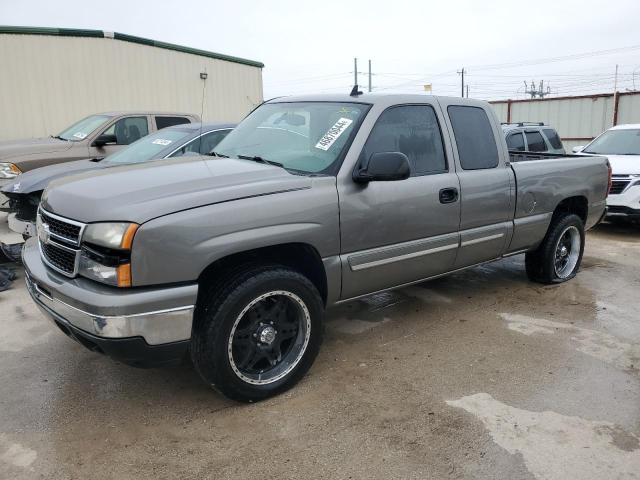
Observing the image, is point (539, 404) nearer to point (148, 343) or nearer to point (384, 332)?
point (384, 332)

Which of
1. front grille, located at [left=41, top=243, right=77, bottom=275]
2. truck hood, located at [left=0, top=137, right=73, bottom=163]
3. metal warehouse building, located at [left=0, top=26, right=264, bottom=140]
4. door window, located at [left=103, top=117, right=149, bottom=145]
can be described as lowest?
front grille, located at [left=41, top=243, right=77, bottom=275]

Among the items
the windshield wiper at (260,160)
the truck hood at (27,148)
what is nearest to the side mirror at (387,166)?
the windshield wiper at (260,160)

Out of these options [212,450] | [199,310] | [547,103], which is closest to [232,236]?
[199,310]

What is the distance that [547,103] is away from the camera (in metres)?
19.0

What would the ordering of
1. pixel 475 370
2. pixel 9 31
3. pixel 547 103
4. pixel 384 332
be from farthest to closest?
pixel 547 103 < pixel 9 31 < pixel 384 332 < pixel 475 370

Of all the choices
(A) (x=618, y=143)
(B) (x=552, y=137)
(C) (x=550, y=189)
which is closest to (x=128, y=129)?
(C) (x=550, y=189)

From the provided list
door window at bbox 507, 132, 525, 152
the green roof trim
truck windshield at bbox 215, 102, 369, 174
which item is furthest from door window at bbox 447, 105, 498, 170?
the green roof trim

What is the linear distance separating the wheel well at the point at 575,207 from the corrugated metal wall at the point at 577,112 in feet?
44.7

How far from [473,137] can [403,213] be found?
1.23 metres

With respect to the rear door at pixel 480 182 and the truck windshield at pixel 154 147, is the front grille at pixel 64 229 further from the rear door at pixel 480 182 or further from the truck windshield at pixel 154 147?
the truck windshield at pixel 154 147

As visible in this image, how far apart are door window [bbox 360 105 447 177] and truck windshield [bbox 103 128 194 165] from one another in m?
3.13

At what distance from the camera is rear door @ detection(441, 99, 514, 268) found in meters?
4.30

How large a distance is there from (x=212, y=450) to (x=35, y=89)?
1294 centimetres

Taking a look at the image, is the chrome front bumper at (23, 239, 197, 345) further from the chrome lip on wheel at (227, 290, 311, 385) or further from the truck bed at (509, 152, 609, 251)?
the truck bed at (509, 152, 609, 251)
